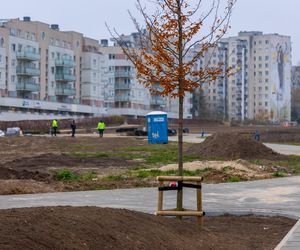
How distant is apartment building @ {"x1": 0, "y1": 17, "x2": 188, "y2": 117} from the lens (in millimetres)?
110331

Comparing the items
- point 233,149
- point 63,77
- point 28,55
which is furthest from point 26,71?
point 233,149

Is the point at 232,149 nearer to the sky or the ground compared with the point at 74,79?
nearer to the ground

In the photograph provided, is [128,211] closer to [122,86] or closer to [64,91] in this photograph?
[64,91]

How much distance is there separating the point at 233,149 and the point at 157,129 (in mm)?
18332

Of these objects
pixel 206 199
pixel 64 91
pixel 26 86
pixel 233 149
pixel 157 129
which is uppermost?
pixel 26 86

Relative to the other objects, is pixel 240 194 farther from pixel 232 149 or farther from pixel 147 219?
pixel 232 149

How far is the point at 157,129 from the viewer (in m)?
53.1

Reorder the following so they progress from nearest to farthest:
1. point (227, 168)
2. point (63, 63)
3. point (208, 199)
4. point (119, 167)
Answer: point (208, 199)
point (227, 168)
point (119, 167)
point (63, 63)

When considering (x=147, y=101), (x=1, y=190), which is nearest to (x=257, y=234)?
(x=1, y=190)

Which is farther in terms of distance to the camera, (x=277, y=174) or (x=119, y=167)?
(x=119, y=167)

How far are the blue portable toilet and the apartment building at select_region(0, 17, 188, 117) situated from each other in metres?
48.0

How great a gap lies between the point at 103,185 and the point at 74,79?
10780 centimetres

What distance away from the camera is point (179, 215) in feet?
38.7

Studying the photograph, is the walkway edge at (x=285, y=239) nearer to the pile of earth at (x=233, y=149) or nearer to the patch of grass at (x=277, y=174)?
the patch of grass at (x=277, y=174)
